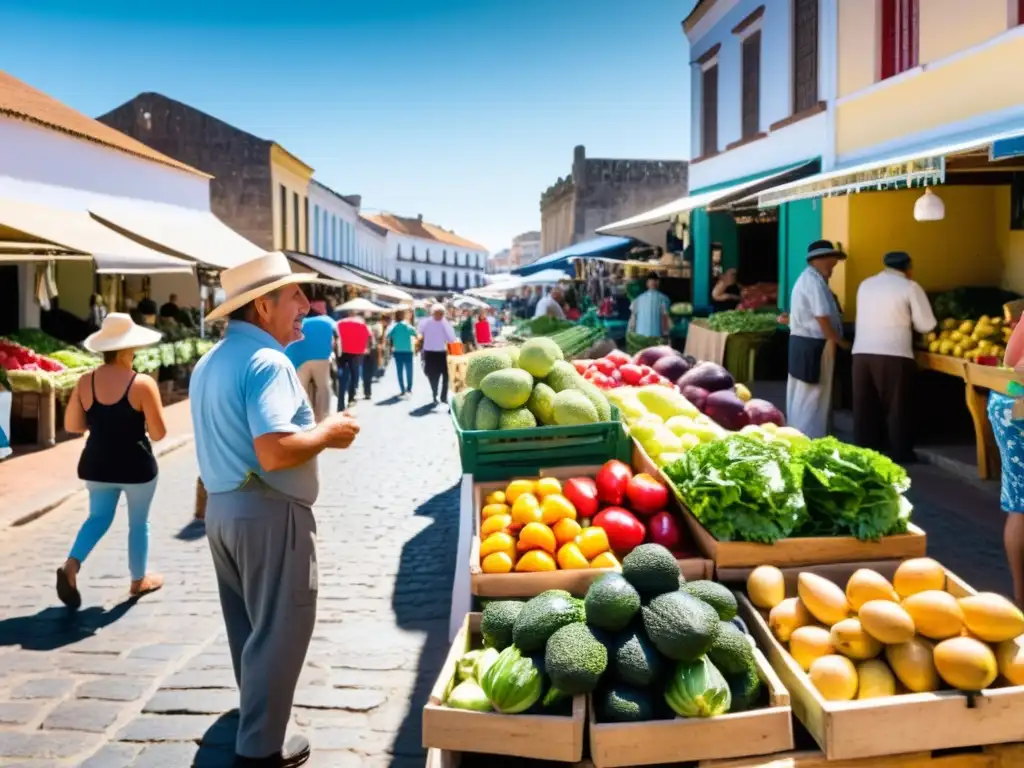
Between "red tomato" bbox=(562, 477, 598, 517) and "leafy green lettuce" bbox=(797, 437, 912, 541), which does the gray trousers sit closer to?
"red tomato" bbox=(562, 477, 598, 517)

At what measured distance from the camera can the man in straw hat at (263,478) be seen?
3.23 metres

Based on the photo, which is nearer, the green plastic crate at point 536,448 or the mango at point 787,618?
the mango at point 787,618

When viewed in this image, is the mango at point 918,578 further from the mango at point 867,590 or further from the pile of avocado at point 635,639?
the pile of avocado at point 635,639

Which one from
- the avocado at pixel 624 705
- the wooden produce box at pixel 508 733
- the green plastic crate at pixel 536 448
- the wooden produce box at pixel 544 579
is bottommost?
the wooden produce box at pixel 508 733

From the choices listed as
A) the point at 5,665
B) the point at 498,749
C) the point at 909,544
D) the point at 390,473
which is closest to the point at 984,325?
the point at 909,544

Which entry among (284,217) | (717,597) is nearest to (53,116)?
(284,217)

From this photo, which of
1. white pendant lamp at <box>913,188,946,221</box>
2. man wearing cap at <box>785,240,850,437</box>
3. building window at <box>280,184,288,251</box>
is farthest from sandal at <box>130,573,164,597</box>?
building window at <box>280,184,288,251</box>

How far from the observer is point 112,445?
5.46 meters

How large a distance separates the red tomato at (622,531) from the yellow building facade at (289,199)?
1304 inches

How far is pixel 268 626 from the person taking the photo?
A: 3.43 metres

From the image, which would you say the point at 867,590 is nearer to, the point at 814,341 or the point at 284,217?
the point at 814,341

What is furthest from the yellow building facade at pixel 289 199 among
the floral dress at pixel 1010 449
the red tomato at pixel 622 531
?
the floral dress at pixel 1010 449

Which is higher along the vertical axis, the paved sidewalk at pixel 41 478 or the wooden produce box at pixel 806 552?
the wooden produce box at pixel 806 552

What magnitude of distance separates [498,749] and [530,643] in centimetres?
37
